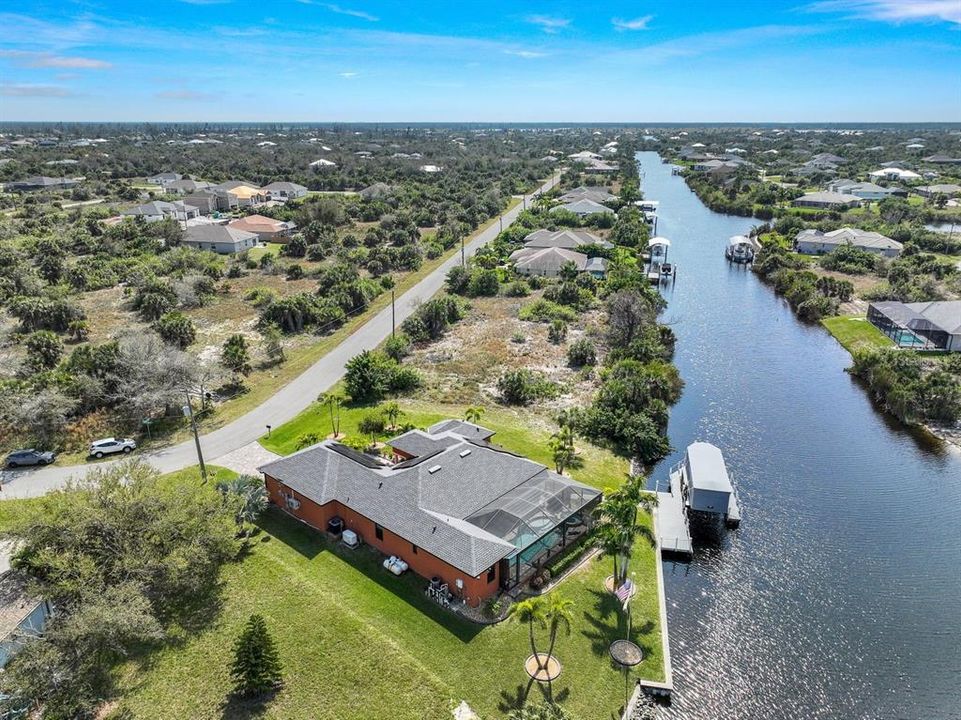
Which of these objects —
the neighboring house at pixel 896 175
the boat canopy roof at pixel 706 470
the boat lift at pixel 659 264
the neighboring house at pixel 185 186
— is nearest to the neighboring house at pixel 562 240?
the boat lift at pixel 659 264

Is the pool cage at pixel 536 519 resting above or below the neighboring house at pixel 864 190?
below

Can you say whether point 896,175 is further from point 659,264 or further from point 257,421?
point 257,421

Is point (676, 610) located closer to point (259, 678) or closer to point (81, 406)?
point (259, 678)

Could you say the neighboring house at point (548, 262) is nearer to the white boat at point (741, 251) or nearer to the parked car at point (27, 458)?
the white boat at point (741, 251)

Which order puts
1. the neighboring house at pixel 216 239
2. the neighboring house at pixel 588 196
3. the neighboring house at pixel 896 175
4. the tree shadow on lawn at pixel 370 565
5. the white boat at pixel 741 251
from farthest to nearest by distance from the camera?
the neighboring house at pixel 896 175
the neighboring house at pixel 588 196
the white boat at pixel 741 251
the neighboring house at pixel 216 239
the tree shadow on lawn at pixel 370 565

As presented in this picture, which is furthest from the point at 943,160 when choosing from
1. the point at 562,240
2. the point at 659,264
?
the point at 562,240

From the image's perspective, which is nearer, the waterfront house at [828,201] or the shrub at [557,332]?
the shrub at [557,332]

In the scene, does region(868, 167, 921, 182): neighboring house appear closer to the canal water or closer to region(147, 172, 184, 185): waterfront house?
the canal water
